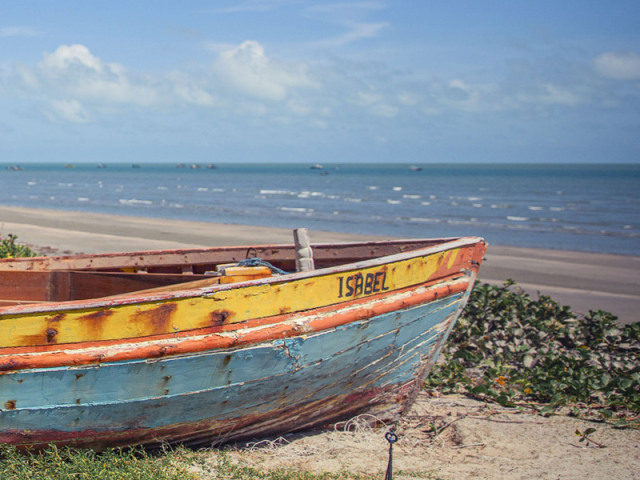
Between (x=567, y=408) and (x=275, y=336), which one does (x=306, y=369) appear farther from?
(x=567, y=408)

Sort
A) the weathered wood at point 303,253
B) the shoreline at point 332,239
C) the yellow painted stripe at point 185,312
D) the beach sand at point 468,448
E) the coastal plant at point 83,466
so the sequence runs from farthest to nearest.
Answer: the shoreline at point 332,239 → the weathered wood at point 303,253 → the beach sand at point 468,448 → the coastal plant at point 83,466 → the yellow painted stripe at point 185,312

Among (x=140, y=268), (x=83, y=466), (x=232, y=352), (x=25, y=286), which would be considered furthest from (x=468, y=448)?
(x=25, y=286)

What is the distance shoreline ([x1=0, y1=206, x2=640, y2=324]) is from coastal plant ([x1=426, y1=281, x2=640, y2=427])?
2.19 m

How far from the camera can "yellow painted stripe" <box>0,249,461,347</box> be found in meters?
3.43

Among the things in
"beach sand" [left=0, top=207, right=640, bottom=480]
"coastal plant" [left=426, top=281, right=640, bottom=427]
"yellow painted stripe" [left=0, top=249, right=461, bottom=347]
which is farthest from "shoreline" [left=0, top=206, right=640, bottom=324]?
"yellow painted stripe" [left=0, top=249, right=461, bottom=347]

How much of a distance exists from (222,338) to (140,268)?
263 cm

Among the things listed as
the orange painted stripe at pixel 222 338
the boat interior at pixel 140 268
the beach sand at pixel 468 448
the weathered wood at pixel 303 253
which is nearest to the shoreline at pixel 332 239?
the beach sand at pixel 468 448

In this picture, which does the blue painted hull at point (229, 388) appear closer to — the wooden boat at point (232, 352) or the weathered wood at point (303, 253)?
the wooden boat at point (232, 352)

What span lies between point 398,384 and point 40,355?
2641 millimetres

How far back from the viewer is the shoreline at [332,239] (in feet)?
36.4

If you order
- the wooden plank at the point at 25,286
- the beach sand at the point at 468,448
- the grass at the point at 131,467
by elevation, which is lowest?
the beach sand at the point at 468,448

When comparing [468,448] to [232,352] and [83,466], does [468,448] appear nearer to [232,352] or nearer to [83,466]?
[232,352]

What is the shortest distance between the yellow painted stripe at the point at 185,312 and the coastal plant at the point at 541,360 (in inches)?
85.0

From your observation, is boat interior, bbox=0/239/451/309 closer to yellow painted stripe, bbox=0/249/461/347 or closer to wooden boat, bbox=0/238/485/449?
wooden boat, bbox=0/238/485/449
